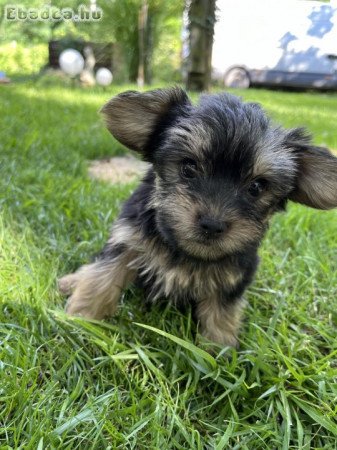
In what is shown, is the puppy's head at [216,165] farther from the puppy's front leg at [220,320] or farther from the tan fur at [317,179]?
the puppy's front leg at [220,320]

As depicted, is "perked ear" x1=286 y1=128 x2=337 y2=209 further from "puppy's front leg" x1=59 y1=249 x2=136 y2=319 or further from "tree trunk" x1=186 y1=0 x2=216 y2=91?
"tree trunk" x1=186 y1=0 x2=216 y2=91

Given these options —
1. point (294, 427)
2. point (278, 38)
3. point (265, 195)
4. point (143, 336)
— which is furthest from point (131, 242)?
point (278, 38)

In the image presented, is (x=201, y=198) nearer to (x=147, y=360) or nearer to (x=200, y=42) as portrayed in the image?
(x=147, y=360)

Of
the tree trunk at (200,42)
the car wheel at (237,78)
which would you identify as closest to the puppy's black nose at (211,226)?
the tree trunk at (200,42)

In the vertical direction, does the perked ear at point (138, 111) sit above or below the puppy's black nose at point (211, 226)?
above

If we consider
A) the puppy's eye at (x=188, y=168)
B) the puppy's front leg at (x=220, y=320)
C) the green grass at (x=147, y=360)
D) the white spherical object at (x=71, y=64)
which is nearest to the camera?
the green grass at (x=147, y=360)

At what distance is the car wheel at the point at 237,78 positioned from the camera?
19.8 m

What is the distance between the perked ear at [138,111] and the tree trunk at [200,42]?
19.3 feet

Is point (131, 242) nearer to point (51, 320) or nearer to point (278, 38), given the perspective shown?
point (51, 320)

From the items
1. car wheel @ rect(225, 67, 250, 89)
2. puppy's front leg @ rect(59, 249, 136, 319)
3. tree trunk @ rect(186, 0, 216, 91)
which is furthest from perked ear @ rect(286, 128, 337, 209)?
car wheel @ rect(225, 67, 250, 89)

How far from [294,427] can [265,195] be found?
97 centimetres

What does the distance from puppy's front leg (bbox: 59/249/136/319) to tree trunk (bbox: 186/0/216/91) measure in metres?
6.15

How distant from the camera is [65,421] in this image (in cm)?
163

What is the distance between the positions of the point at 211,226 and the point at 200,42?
6929 millimetres
